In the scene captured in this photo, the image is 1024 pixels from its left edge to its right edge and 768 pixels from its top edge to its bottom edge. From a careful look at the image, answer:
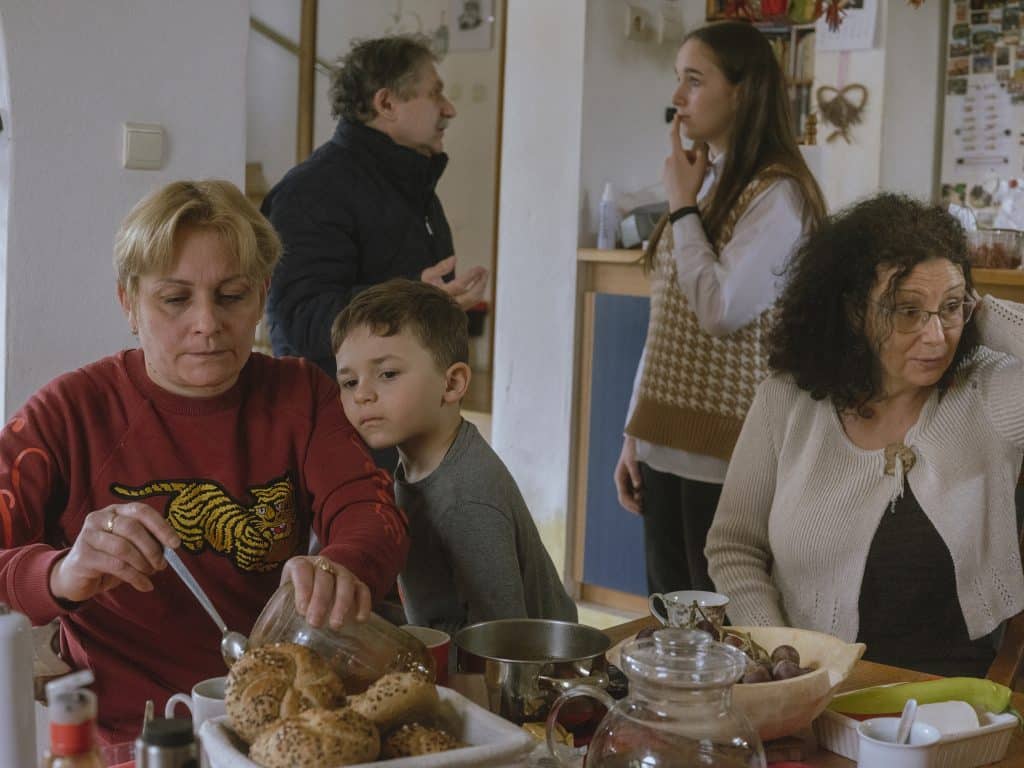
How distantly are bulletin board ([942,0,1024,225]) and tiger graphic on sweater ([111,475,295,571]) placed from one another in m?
4.48

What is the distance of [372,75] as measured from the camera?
2570 millimetres

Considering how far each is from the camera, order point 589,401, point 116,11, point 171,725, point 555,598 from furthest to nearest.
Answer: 1. point 589,401
2. point 116,11
3. point 555,598
4. point 171,725

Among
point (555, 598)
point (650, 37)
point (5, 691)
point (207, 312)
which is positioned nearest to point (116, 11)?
point (207, 312)

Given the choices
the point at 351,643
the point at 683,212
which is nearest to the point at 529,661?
the point at 351,643

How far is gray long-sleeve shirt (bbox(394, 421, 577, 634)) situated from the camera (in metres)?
1.50

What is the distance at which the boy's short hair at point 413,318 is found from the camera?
1.61 metres

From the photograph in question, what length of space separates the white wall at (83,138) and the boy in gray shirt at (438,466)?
0.96 metres

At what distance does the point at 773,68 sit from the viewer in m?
2.50

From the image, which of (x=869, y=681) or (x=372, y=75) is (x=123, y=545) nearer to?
(x=869, y=681)

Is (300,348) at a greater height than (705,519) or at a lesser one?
greater

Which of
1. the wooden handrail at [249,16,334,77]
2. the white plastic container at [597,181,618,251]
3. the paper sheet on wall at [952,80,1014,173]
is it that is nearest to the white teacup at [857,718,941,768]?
the white plastic container at [597,181,618,251]

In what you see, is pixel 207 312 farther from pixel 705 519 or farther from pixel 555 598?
pixel 705 519

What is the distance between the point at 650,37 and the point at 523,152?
22.9 inches

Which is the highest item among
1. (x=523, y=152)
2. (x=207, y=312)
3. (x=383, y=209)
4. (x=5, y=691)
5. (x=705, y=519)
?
(x=523, y=152)
